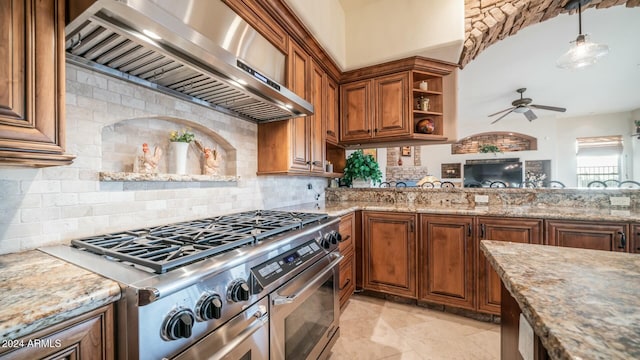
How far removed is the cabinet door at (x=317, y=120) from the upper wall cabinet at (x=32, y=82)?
5.79 feet

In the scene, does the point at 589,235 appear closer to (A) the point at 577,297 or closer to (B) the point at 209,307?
(A) the point at 577,297

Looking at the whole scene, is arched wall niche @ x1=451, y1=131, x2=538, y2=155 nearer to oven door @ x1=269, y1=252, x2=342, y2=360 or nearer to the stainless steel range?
oven door @ x1=269, y1=252, x2=342, y2=360

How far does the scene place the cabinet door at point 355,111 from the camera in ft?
9.57

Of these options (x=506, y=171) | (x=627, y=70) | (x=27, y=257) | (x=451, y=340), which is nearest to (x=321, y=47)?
(x=27, y=257)

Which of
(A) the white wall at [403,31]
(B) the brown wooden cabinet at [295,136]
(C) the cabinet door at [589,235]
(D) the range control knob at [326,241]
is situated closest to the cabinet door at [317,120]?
(B) the brown wooden cabinet at [295,136]

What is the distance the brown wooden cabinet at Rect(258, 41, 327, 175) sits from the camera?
2.10m

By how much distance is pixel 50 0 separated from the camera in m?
0.81

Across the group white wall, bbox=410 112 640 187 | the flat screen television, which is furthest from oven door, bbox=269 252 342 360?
white wall, bbox=410 112 640 187

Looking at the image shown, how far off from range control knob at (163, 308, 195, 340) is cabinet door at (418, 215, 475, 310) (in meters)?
2.13

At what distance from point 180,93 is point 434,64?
2.48 metres

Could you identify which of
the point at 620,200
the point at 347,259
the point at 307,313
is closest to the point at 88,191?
the point at 307,313

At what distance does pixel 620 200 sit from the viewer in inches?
87.7

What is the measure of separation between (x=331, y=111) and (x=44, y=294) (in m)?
2.64

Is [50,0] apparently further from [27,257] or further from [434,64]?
[434,64]
